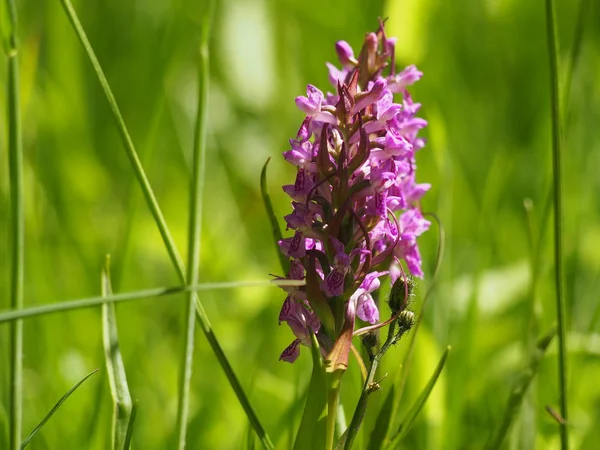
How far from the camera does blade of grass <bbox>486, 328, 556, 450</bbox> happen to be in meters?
1.13

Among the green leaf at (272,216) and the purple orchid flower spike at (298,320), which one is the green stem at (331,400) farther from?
the green leaf at (272,216)

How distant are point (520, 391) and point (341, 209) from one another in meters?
0.44

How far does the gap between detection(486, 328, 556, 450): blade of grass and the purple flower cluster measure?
0.31 meters

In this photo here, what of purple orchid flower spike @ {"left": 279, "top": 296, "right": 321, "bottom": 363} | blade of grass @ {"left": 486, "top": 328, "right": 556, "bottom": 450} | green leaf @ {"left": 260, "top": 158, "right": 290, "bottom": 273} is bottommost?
blade of grass @ {"left": 486, "top": 328, "right": 556, "bottom": 450}

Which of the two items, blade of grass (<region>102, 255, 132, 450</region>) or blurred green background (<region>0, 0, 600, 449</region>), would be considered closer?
blade of grass (<region>102, 255, 132, 450</region>)

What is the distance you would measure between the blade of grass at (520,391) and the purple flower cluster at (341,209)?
305mm

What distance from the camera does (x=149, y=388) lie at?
66.8 inches

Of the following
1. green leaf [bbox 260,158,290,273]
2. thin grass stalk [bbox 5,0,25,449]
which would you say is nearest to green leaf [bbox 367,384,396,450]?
green leaf [bbox 260,158,290,273]

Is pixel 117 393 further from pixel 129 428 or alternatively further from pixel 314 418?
pixel 314 418

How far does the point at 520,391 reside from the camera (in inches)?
44.9

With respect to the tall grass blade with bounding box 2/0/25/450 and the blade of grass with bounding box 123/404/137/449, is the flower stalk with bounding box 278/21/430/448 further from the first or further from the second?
the tall grass blade with bounding box 2/0/25/450

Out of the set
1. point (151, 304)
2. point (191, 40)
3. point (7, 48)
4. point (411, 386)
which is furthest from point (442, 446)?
point (191, 40)

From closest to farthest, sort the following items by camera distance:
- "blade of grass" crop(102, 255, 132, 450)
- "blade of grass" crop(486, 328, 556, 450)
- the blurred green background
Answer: "blade of grass" crop(102, 255, 132, 450)
"blade of grass" crop(486, 328, 556, 450)
the blurred green background

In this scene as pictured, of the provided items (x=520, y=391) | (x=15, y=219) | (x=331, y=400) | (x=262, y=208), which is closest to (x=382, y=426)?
(x=331, y=400)
